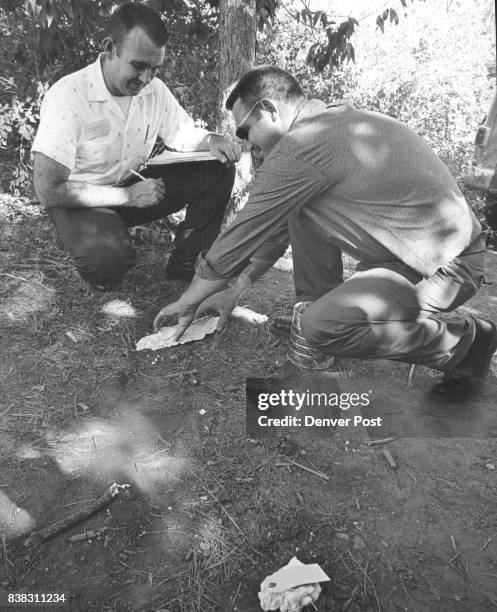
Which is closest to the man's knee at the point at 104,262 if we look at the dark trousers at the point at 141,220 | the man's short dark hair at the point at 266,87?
the dark trousers at the point at 141,220

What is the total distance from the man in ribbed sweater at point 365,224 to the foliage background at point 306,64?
→ 7.86 feet

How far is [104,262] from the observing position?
9.01ft

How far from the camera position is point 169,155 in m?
3.14

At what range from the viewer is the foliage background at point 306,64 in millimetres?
4102

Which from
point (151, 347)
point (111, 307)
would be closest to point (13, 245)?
point (111, 307)

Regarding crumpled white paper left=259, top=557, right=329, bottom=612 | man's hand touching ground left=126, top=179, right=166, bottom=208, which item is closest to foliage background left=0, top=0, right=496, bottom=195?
man's hand touching ground left=126, top=179, right=166, bottom=208

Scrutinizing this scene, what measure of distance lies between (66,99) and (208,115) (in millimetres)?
2711

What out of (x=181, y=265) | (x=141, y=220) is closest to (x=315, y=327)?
(x=181, y=265)

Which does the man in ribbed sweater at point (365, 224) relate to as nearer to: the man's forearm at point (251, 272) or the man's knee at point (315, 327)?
the man's knee at point (315, 327)

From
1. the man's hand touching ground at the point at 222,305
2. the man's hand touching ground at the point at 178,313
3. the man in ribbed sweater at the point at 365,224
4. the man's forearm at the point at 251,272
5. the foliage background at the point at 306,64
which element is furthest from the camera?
the foliage background at the point at 306,64

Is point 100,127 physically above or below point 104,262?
above

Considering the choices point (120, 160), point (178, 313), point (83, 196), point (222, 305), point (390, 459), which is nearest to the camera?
point (390, 459)

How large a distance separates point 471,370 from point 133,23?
2.38 metres

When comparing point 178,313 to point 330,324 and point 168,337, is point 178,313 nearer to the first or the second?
point 168,337
